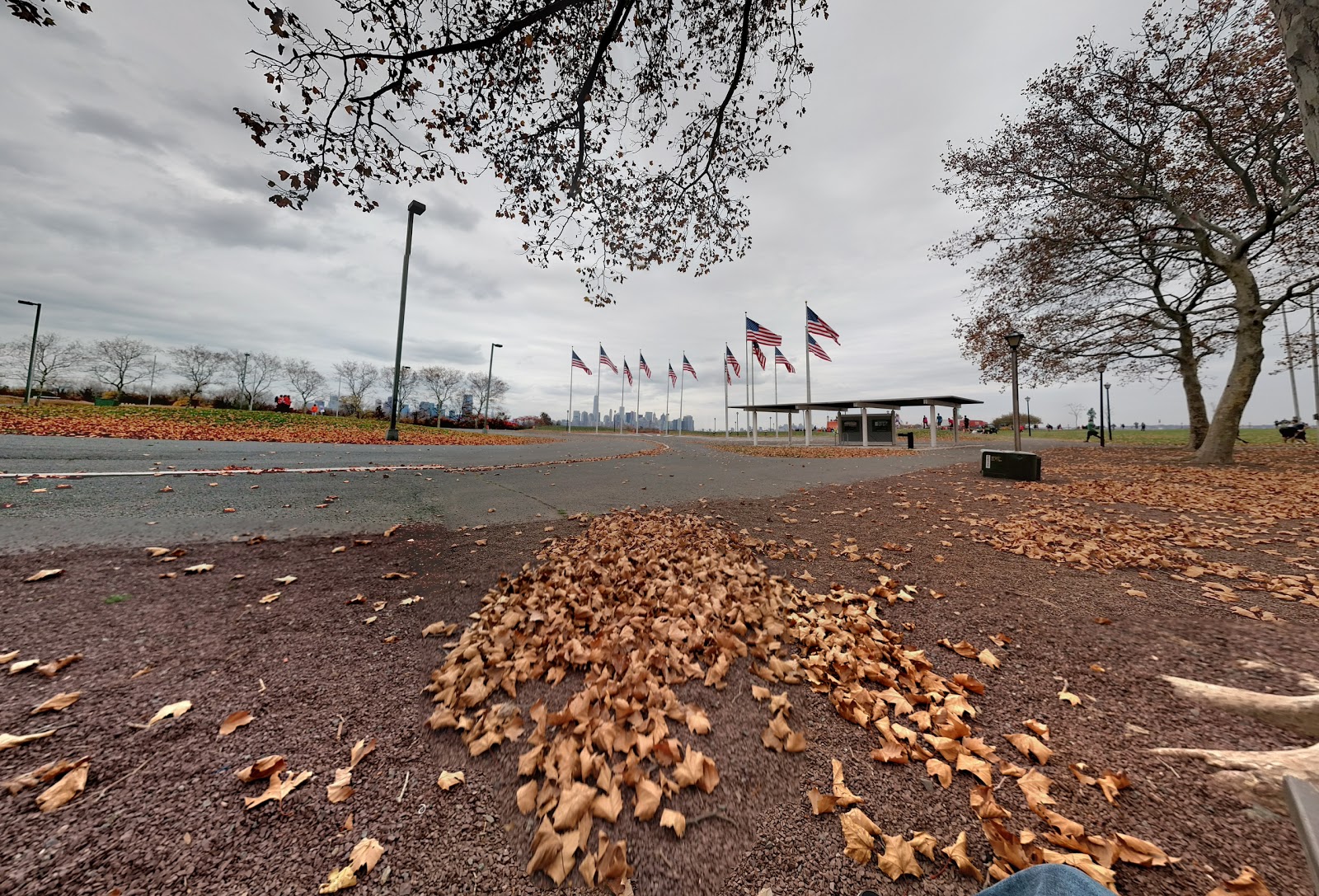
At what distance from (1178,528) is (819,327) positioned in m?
19.9

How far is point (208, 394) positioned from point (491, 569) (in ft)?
319

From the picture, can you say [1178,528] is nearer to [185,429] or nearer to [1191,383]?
[1191,383]

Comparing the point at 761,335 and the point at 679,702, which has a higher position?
the point at 761,335

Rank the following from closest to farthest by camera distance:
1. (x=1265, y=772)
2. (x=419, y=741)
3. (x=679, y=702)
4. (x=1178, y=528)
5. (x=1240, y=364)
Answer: (x=1265, y=772), (x=419, y=741), (x=679, y=702), (x=1178, y=528), (x=1240, y=364)

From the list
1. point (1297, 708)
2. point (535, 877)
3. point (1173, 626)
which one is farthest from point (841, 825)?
point (1173, 626)

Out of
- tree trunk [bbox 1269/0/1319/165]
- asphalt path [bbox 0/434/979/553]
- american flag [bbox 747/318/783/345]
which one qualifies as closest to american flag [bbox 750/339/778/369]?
american flag [bbox 747/318/783/345]

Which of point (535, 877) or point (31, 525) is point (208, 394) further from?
point (535, 877)

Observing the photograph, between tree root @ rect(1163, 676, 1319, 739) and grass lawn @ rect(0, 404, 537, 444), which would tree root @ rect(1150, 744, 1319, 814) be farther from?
grass lawn @ rect(0, 404, 537, 444)

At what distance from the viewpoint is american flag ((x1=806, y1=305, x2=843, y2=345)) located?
76.7 feet

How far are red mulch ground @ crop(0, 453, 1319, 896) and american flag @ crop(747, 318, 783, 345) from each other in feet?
70.2

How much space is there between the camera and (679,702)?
247cm

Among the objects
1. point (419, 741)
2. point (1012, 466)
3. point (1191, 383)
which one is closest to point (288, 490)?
point (419, 741)

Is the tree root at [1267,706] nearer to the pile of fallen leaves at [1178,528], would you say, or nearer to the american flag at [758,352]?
the pile of fallen leaves at [1178,528]

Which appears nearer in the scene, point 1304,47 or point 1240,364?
point 1304,47
